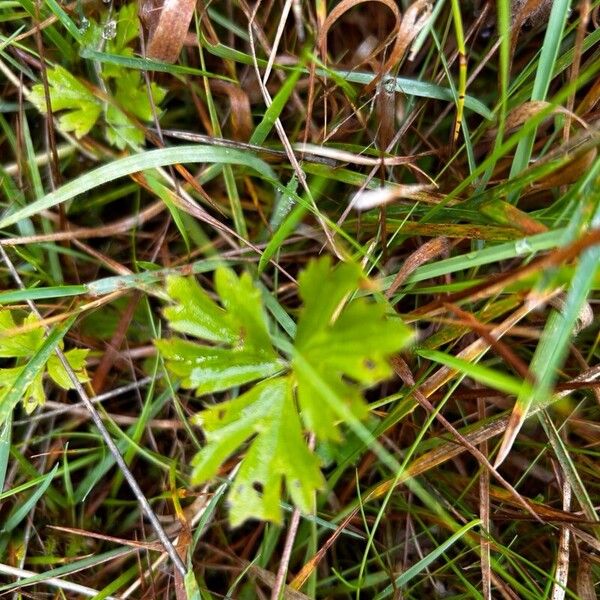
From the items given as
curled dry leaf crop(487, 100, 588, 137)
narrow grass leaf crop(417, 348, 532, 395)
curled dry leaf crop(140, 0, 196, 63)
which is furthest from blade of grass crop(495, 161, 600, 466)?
curled dry leaf crop(140, 0, 196, 63)

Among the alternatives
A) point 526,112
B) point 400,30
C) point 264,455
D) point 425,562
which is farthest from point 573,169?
point 425,562

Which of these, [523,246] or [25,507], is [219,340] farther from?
[25,507]

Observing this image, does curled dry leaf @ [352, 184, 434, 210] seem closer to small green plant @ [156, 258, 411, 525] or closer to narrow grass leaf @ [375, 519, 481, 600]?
small green plant @ [156, 258, 411, 525]

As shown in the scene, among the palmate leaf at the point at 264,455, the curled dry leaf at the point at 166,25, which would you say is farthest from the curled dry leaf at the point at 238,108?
the palmate leaf at the point at 264,455

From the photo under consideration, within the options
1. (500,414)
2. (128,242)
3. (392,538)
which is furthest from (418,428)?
(128,242)

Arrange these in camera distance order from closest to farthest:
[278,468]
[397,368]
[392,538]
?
1. [278,468]
2. [397,368]
3. [392,538]

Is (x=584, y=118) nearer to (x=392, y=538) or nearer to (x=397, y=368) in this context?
(x=397, y=368)

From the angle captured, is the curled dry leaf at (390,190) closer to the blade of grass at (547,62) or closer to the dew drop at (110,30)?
the blade of grass at (547,62)
